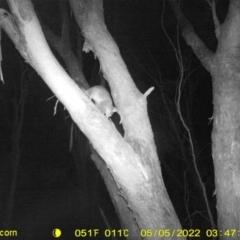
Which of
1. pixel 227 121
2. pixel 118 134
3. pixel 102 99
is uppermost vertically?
pixel 102 99

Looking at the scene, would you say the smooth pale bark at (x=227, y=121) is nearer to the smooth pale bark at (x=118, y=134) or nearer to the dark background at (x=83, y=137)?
the smooth pale bark at (x=118, y=134)

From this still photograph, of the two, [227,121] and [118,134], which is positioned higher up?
[227,121]

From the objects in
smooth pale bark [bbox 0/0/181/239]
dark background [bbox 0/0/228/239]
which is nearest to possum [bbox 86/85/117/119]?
smooth pale bark [bbox 0/0/181/239]

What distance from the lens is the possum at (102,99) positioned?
4.08 meters

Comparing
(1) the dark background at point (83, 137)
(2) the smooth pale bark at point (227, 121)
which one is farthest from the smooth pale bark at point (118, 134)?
(1) the dark background at point (83, 137)

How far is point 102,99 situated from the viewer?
4.18 metres

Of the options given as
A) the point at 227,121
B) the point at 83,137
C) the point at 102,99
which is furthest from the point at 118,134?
the point at 83,137

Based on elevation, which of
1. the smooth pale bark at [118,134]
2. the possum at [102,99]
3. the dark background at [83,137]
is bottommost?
the smooth pale bark at [118,134]

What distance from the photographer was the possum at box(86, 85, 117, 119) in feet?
13.4

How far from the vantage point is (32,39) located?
8.54 ft

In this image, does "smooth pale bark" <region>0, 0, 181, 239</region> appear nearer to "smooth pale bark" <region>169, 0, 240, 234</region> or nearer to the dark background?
"smooth pale bark" <region>169, 0, 240, 234</region>

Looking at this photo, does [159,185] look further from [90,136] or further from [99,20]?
[99,20]

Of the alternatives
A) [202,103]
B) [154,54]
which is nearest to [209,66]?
[154,54]

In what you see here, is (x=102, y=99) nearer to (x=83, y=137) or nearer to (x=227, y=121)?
(x=227, y=121)
